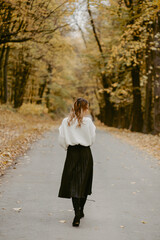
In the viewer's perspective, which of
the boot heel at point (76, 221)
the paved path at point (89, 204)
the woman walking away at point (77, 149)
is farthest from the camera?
the woman walking away at point (77, 149)

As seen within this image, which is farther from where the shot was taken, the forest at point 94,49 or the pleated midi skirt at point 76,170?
the forest at point 94,49

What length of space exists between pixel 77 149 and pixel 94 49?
Answer: 30155 millimetres

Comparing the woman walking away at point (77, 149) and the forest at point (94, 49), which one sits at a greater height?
the forest at point (94, 49)

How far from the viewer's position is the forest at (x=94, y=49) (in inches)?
676

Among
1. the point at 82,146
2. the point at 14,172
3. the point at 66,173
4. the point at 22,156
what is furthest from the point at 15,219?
the point at 22,156

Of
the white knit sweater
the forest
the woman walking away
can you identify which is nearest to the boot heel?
the woman walking away

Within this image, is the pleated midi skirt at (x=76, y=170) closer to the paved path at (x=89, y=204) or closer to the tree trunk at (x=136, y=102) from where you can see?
the paved path at (x=89, y=204)

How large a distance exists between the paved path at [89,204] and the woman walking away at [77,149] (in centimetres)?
52

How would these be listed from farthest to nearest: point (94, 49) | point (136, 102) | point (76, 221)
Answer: point (94, 49) → point (136, 102) → point (76, 221)

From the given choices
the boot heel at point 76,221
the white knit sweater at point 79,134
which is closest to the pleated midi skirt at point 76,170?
the white knit sweater at point 79,134

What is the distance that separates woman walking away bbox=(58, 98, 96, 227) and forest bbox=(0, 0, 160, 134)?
9.45 metres

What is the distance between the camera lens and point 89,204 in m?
6.43

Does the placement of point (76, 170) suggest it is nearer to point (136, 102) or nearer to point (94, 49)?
point (136, 102)

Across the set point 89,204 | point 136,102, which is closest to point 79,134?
point 89,204
